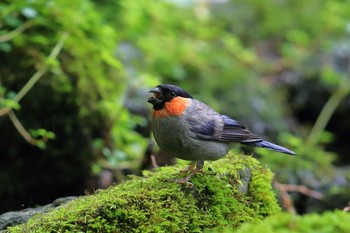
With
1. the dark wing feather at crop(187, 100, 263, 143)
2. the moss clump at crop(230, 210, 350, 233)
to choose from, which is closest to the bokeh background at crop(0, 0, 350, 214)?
the dark wing feather at crop(187, 100, 263, 143)

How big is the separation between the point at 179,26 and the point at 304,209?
497 centimetres

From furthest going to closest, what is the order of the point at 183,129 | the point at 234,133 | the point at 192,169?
1. the point at 234,133
2. the point at 192,169
3. the point at 183,129

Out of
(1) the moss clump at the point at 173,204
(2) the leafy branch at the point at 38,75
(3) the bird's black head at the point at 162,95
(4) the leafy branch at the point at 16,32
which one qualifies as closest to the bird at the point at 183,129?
(3) the bird's black head at the point at 162,95

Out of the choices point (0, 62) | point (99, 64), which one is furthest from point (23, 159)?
point (99, 64)

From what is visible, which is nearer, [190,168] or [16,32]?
[190,168]

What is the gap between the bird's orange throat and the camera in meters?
4.86


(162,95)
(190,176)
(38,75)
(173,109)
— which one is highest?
(38,75)

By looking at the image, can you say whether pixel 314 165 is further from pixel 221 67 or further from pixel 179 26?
pixel 179 26

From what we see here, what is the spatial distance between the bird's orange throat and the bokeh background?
1.43 m

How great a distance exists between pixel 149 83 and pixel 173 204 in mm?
3535

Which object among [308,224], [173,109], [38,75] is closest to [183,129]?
[173,109]

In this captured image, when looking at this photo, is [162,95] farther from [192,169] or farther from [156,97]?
[192,169]

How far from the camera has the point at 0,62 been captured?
689 cm

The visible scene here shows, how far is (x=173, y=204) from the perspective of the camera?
13.7ft
